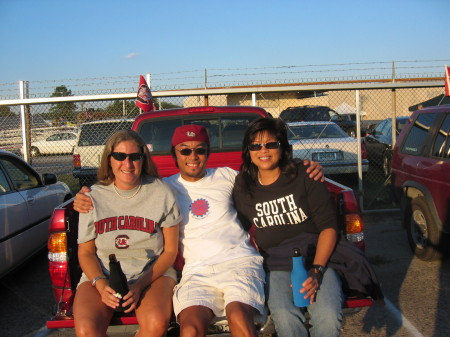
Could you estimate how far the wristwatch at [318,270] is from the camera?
280cm

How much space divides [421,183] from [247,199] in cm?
305

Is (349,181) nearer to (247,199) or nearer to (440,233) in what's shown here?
(440,233)

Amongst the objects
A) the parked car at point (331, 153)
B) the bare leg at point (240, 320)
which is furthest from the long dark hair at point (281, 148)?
the parked car at point (331, 153)

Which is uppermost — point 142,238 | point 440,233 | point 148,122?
point 148,122

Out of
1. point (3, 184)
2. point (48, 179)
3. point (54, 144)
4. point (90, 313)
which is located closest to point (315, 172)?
point (90, 313)

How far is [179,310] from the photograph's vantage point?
269 centimetres

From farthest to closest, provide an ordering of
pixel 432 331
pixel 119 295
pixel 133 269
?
pixel 432 331
pixel 133 269
pixel 119 295

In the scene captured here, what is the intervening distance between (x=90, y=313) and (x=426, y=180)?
4.08 metres

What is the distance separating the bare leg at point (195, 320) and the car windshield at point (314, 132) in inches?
314

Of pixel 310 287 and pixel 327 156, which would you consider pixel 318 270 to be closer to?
pixel 310 287

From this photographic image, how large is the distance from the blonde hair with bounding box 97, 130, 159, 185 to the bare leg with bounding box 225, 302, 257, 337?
3.54ft

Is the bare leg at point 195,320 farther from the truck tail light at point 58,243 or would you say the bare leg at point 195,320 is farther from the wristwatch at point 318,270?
the truck tail light at point 58,243

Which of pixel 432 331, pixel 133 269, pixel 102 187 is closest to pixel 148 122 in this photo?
pixel 102 187

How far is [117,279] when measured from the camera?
104 inches
